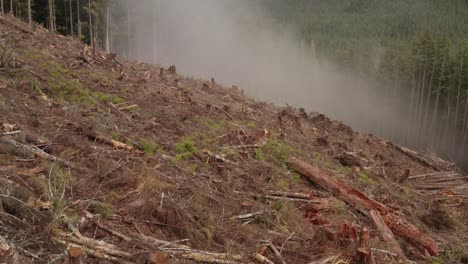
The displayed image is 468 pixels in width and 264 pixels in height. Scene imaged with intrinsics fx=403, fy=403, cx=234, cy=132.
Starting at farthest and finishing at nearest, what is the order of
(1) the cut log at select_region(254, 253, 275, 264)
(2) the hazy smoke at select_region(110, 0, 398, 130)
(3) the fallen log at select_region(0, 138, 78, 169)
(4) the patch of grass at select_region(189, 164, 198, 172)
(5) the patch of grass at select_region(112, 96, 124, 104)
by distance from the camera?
(2) the hazy smoke at select_region(110, 0, 398, 130), (5) the patch of grass at select_region(112, 96, 124, 104), (4) the patch of grass at select_region(189, 164, 198, 172), (3) the fallen log at select_region(0, 138, 78, 169), (1) the cut log at select_region(254, 253, 275, 264)

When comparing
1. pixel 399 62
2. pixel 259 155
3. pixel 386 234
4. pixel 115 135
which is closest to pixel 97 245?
pixel 115 135

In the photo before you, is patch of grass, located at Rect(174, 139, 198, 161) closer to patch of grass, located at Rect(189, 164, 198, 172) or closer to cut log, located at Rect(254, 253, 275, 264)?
patch of grass, located at Rect(189, 164, 198, 172)

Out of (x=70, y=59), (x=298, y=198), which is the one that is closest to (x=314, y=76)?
(x=70, y=59)

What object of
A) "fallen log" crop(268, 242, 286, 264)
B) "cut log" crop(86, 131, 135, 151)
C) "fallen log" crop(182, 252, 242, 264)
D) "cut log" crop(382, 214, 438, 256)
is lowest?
"cut log" crop(382, 214, 438, 256)

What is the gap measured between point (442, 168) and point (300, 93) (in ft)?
177

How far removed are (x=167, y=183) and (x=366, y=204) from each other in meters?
4.78

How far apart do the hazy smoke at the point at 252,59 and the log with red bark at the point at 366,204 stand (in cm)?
4224

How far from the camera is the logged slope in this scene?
4.93m

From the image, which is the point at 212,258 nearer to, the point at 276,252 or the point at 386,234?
the point at 276,252

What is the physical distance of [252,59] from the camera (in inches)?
3196

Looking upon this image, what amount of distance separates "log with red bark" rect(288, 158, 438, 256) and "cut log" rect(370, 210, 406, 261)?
33 centimetres

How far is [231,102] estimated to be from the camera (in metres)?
18.3

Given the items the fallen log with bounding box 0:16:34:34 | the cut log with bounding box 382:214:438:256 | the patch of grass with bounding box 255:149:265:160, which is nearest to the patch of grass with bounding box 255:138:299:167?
the patch of grass with bounding box 255:149:265:160

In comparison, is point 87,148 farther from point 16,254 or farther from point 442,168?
point 442,168
